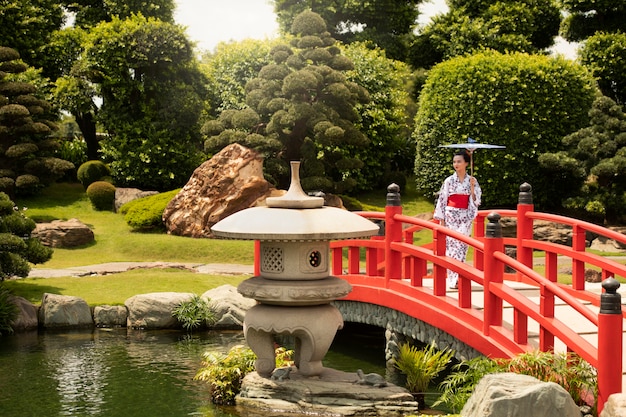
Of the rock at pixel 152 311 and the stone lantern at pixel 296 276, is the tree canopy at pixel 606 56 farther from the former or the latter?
the stone lantern at pixel 296 276

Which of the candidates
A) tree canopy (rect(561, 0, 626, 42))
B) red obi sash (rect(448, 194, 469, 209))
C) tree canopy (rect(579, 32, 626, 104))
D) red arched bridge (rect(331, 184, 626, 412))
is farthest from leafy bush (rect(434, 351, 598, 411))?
tree canopy (rect(561, 0, 626, 42))

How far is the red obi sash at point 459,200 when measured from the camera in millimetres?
12570

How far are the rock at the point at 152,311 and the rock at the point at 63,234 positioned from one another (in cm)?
740

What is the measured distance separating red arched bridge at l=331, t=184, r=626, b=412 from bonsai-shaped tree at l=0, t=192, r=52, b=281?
576cm

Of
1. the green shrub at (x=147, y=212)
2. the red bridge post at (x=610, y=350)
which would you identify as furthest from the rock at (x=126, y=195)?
the red bridge post at (x=610, y=350)

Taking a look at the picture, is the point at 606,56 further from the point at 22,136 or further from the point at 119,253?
the point at 22,136

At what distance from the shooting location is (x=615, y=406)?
25.1ft

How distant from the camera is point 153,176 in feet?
93.3

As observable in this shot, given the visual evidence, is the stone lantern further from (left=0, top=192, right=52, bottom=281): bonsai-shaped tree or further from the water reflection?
(left=0, top=192, right=52, bottom=281): bonsai-shaped tree

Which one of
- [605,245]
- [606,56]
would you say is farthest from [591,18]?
[605,245]

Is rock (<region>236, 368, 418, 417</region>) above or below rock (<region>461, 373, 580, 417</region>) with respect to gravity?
below

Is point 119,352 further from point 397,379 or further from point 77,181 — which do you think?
point 77,181

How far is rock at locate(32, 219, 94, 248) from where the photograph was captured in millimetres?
22609

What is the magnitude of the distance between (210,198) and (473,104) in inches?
349
